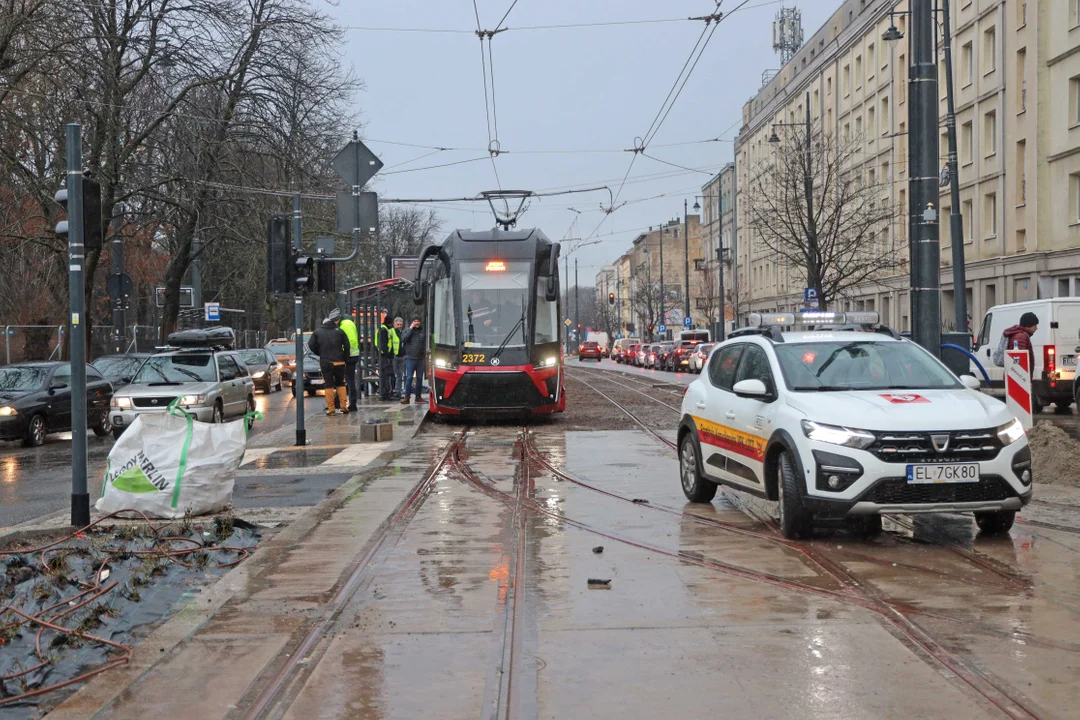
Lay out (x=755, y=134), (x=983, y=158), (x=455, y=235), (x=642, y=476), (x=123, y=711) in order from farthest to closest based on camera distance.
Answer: (x=755, y=134)
(x=983, y=158)
(x=455, y=235)
(x=642, y=476)
(x=123, y=711)

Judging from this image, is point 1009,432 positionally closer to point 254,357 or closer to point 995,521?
point 995,521

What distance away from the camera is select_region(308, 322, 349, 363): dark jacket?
22281mm

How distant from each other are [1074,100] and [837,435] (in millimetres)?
31543

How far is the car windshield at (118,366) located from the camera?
25828 millimetres

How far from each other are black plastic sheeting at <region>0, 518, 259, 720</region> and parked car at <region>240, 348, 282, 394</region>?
27983 millimetres

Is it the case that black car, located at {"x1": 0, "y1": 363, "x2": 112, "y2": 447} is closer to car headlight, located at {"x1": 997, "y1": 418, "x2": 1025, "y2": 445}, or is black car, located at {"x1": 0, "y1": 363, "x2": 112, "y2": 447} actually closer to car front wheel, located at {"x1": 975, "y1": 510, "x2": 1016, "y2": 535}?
car front wheel, located at {"x1": 975, "y1": 510, "x2": 1016, "y2": 535}

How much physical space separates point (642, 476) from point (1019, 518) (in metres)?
4.44

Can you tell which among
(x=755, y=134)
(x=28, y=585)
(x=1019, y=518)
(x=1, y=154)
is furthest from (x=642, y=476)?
(x=755, y=134)

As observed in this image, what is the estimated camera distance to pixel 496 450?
1677 centimetres

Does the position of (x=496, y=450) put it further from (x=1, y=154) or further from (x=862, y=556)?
(x=1, y=154)

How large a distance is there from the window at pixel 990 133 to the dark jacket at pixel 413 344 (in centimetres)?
2430

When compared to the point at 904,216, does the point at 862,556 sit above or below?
below

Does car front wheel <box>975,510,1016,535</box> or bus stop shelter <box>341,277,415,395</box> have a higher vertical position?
bus stop shelter <box>341,277,415,395</box>

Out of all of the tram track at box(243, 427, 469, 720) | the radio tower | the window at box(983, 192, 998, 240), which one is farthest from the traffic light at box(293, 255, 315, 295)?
the radio tower
